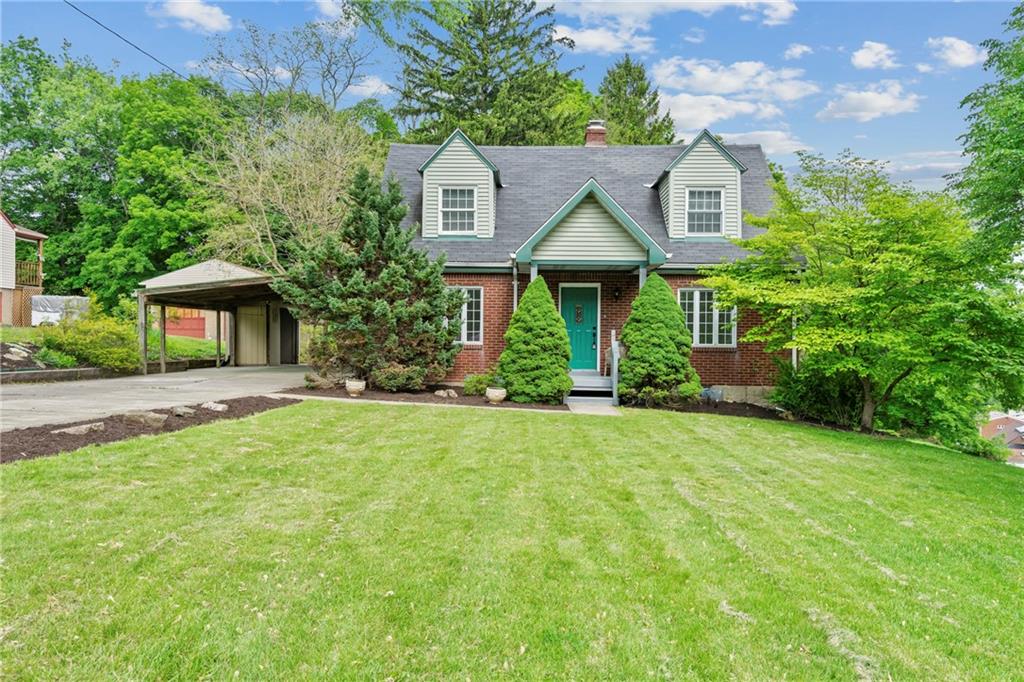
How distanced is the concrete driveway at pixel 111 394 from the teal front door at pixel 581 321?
296 inches

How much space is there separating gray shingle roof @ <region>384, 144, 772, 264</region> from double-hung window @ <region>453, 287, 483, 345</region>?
904 millimetres

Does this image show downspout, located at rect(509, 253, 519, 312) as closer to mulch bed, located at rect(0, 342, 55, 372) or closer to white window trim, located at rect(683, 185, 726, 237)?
white window trim, located at rect(683, 185, 726, 237)

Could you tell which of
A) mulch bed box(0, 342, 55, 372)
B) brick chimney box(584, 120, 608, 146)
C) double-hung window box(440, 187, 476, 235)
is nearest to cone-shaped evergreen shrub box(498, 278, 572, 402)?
double-hung window box(440, 187, 476, 235)

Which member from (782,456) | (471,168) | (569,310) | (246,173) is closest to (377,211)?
(471,168)

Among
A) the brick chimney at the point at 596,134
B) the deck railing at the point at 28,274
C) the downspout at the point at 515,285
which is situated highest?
the brick chimney at the point at 596,134

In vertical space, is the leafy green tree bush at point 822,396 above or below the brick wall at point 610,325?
below

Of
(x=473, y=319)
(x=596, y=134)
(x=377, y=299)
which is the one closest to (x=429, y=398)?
(x=377, y=299)

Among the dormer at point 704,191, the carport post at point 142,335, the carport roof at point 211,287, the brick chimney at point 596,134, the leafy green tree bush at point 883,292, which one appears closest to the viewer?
the leafy green tree bush at point 883,292

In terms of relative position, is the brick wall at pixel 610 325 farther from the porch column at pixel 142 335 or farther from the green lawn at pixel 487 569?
the porch column at pixel 142 335

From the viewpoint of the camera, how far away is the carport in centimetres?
1644

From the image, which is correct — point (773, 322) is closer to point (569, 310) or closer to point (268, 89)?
point (569, 310)

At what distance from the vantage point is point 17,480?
15.1ft

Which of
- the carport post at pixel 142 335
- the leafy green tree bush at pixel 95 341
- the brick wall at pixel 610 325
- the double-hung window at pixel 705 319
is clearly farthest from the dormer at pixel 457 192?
the leafy green tree bush at pixel 95 341

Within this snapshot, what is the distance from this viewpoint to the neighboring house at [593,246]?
1292 cm
